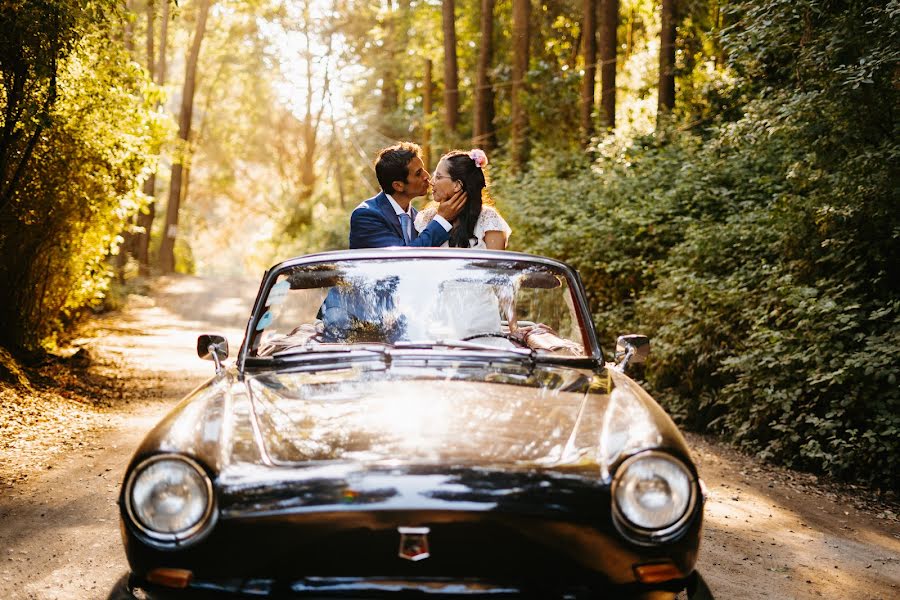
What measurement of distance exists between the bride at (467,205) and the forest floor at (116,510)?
2.01 m

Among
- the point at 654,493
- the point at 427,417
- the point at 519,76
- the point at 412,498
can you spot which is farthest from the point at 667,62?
the point at 412,498

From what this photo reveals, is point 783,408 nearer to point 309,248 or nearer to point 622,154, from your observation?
point 622,154

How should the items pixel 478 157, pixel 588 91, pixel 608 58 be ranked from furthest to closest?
pixel 588 91 → pixel 608 58 → pixel 478 157

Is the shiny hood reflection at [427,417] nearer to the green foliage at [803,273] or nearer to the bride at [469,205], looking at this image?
the bride at [469,205]

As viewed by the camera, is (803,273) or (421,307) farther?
(803,273)

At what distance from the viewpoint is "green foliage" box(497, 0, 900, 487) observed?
682cm

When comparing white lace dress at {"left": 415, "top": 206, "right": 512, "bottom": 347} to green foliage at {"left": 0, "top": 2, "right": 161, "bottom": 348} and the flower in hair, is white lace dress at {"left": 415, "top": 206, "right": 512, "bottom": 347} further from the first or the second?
green foliage at {"left": 0, "top": 2, "right": 161, "bottom": 348}

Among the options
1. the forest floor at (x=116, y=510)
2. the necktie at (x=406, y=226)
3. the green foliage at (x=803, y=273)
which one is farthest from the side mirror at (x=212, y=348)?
the green foliage at (x=803, y=273)

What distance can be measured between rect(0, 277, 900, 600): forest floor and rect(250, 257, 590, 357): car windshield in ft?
4.55

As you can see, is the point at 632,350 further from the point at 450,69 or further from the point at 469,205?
the point at 450,69

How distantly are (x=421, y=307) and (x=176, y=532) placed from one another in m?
1.65

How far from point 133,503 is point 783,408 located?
237 inches

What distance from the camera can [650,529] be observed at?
2.57 m

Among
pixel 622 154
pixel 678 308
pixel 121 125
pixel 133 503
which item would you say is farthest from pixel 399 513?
pixel 622 154
